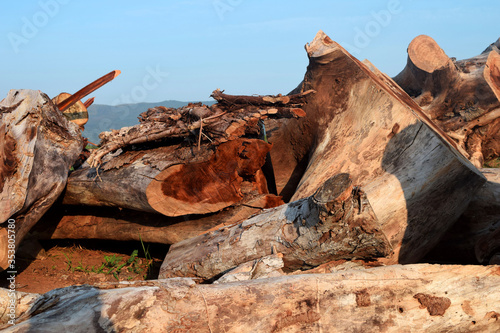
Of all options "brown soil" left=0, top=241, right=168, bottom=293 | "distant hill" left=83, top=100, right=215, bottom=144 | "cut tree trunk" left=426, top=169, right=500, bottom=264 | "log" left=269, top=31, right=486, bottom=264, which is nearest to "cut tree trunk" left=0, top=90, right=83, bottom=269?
"brown soil" left=0, top=241, right=168, bottom=293

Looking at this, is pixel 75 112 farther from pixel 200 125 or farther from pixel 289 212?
pixel 289 212

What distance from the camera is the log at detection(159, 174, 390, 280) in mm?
2770

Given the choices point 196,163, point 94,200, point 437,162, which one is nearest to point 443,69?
point 437,162

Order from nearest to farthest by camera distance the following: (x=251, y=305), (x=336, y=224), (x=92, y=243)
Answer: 1. (x=251, y=305)
2. (x=336, y=224)
3. (x=92, y=243)

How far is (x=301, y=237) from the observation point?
10.00 feet

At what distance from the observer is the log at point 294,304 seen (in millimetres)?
1911

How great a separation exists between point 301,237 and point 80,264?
9.09ft

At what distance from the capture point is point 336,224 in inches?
112

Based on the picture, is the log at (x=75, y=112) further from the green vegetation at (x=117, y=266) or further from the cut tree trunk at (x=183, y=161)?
the green vegetation at (x=117, y=266)

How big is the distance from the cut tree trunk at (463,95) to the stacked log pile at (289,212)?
88 millimetres

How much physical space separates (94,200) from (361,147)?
2.87 m

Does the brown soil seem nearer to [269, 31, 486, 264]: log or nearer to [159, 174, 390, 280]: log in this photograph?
[159, 174, 390, 280]: log

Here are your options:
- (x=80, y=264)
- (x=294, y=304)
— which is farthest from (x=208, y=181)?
(x=294, y=304)

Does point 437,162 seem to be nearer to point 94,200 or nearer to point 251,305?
point 251,305
